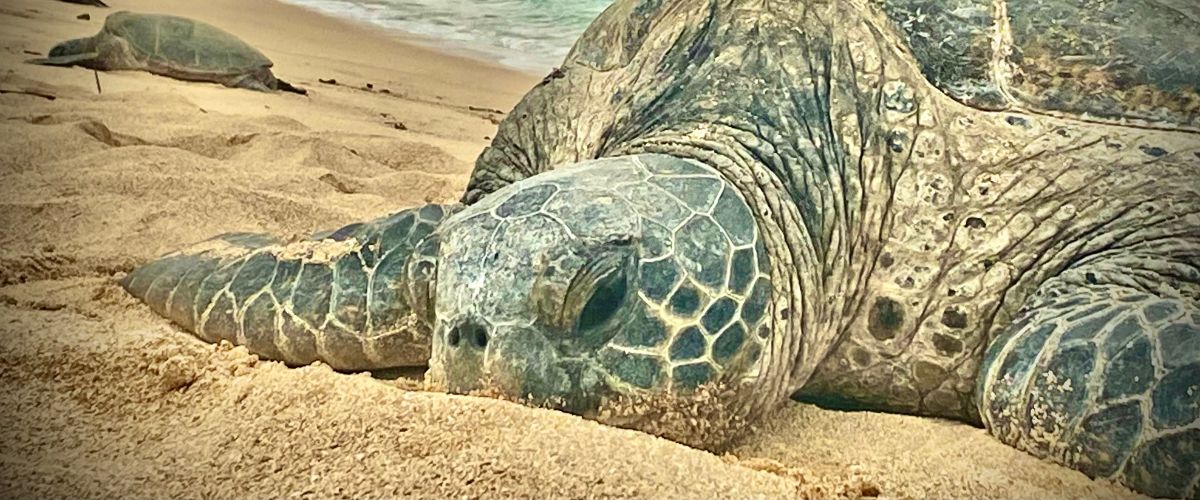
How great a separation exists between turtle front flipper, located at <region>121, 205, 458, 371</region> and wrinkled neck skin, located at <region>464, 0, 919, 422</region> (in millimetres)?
540

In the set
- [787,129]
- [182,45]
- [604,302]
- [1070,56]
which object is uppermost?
[1070,56]

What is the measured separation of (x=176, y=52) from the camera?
18.2 ft

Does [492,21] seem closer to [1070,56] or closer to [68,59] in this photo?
[68,59]

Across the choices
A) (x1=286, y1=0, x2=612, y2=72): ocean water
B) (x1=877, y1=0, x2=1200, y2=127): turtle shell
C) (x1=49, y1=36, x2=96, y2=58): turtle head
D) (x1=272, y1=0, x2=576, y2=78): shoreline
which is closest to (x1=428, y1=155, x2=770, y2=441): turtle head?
(x1=877, y1=0, x2=1200, y2=127): turtle shell

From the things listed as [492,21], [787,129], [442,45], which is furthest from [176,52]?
[787,129]

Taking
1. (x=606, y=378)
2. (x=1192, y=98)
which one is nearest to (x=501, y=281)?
(x=606, y=378)

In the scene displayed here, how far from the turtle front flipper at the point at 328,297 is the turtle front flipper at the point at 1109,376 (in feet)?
3.54

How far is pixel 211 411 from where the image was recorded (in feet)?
4.83

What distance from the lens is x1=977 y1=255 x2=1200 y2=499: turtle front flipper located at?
4.56 feet

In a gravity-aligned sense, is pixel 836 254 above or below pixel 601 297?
above

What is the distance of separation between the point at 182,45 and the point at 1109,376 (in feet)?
17.8

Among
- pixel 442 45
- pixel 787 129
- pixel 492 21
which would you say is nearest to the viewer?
pixel 787 129

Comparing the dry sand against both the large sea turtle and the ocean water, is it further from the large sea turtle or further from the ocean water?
the ocean water

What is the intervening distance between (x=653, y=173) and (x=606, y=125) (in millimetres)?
590
